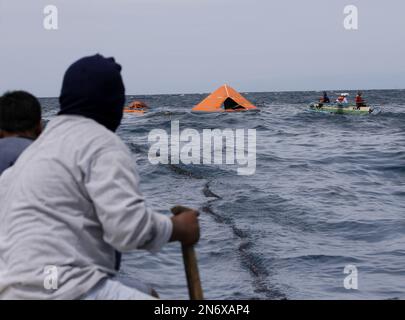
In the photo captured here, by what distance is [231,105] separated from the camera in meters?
42.4

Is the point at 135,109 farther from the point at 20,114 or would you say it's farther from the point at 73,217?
the point at 73,217

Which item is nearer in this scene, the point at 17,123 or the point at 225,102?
the point at 17,123

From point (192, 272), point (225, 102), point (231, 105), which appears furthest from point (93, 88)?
point (231, 105)

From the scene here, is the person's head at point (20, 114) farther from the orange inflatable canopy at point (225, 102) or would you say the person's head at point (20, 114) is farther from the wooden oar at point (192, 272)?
the orange inflatable canopy at point (225, 102)

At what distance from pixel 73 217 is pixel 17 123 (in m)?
1.39

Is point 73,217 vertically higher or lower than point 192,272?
higher

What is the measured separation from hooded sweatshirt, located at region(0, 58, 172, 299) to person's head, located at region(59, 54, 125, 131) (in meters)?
0.08

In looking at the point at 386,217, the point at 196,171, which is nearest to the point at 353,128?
the point at 196,171

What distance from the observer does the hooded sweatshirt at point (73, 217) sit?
2.47 meters

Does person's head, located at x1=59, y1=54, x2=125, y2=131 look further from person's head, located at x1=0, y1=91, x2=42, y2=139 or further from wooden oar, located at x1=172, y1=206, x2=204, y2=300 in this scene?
person's head, located at x1=0, y1=91, x2=42, y2=139

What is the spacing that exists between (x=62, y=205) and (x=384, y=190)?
12.5m

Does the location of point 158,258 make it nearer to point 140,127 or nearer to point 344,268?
point 344,268

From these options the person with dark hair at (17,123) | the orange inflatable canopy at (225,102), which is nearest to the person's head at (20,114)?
the person with dark hair at (17,123)

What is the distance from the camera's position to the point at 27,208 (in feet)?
8.41
